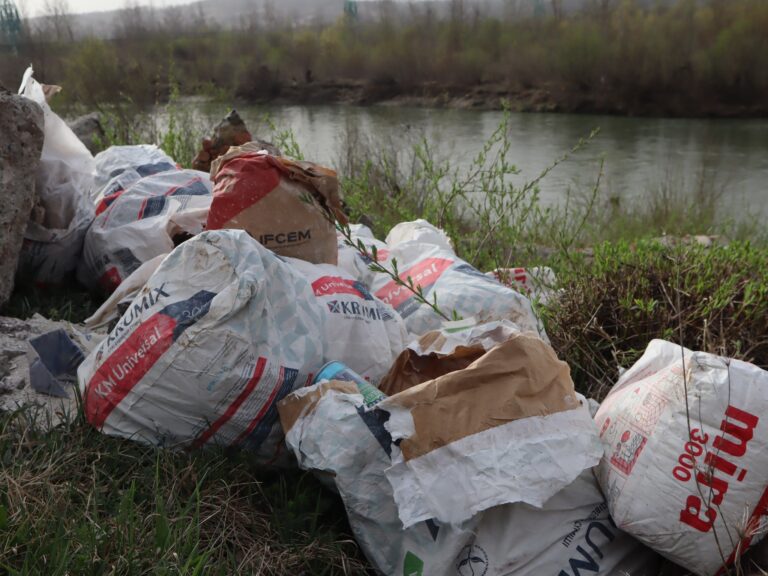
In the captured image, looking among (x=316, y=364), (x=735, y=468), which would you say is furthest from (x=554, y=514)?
(x=316, y=364)

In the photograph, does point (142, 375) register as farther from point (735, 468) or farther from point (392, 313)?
point (735, 468)

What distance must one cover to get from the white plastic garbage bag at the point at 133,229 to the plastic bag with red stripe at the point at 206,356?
0.70 metres

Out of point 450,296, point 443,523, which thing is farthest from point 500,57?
point 443,523

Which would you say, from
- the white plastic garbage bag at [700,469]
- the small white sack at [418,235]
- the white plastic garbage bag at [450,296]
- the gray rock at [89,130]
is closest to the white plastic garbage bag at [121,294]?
the white plastic garbage bag at [450,296]

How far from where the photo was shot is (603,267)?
215 centimetres

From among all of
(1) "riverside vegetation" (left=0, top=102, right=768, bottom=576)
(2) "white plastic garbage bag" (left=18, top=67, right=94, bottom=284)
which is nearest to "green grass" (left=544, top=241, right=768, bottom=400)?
(1) "riverside vegetation" (left=0, top=102, right=768, bottom=576)

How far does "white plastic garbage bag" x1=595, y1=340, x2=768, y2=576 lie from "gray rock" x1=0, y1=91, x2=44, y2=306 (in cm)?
174

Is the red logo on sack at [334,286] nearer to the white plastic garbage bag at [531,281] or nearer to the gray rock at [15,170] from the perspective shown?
the white plastic garbage bag at [531,281]

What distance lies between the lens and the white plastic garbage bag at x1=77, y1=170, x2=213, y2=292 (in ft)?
7.61

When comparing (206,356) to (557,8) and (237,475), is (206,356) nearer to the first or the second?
(237,475)

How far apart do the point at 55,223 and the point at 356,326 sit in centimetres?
126

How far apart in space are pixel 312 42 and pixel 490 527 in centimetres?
2173

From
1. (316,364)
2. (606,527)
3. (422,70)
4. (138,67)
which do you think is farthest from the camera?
(422,70)

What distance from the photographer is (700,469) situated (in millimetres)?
1295
